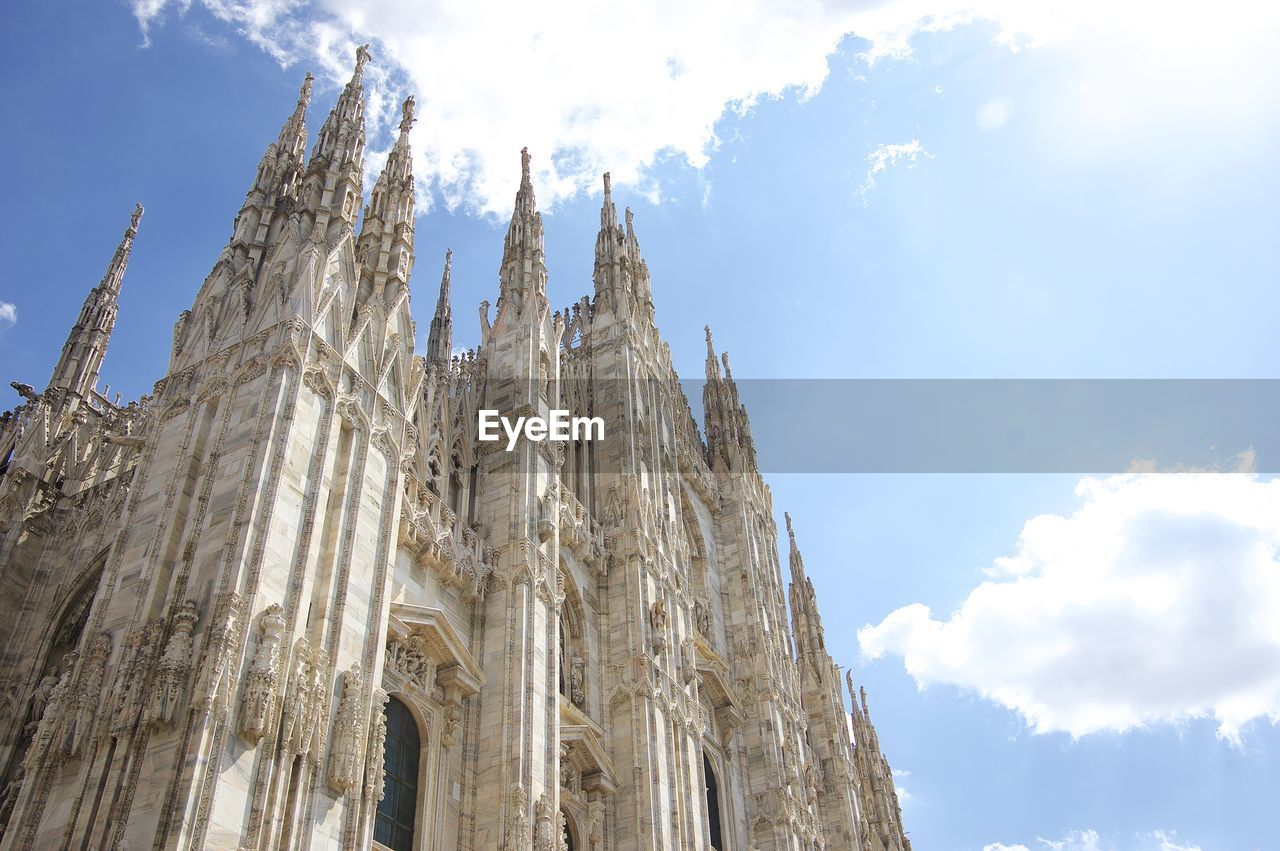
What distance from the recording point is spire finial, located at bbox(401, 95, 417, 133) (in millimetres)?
24866

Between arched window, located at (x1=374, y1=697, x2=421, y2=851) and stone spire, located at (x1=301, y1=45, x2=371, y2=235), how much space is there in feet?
29.4

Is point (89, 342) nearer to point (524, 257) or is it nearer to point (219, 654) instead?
point (524, 257)

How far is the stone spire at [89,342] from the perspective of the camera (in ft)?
93.2

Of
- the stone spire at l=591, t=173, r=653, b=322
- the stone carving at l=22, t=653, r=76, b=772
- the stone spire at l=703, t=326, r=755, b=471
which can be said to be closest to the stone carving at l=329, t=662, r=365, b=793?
the stone carving at l=22, t=653, r=76, b=772

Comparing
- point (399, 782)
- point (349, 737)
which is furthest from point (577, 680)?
point (349, 737)

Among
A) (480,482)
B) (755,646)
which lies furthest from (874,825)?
(480,482)

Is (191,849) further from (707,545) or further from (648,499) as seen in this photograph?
(707,545)

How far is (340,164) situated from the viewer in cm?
2142

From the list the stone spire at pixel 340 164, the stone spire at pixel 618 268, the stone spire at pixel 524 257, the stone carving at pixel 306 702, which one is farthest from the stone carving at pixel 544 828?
the stone spire at pixel 618 268

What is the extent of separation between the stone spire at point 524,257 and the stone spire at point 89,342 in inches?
442

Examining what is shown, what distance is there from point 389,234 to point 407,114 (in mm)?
4954

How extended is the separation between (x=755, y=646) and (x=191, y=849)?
24.8m

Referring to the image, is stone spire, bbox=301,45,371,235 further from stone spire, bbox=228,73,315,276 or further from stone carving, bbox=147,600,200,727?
stone carving, bbox=147,600,200,727

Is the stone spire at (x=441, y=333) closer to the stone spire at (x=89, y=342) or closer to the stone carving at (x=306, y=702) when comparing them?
the stone spire at (x=89, y=342)
